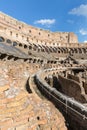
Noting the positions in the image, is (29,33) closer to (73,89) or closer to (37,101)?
(73,89)

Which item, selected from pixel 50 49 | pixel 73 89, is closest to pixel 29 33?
pixel 50 49

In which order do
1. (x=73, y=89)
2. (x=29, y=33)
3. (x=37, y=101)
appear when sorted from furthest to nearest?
1. (x=29, y=33)
2. (x=73, y=89)
3. (x=37, y=101)

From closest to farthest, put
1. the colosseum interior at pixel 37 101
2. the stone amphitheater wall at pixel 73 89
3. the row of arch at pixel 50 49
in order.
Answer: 1. the colosseum interior at pixel 37 101
2. the stone amphitheater wall at pixel 73 89
3. the row of arch at pixel 50 49

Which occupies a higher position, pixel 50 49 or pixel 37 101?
pixel 50 49

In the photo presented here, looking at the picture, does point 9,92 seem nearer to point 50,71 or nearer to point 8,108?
point 8,108

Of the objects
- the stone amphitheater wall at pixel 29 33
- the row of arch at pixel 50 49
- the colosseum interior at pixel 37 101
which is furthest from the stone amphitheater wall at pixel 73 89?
the stone amphitheater wall at pixel 29 33

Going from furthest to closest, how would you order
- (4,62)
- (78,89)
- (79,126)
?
(4,62) < (78,89) < (79,126)

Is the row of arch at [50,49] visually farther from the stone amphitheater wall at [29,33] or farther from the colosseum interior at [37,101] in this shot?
the colosseum interior at [37,101]

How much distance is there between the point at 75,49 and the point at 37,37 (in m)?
15.6

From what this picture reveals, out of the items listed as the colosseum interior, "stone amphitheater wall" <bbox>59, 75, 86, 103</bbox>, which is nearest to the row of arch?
the colosseum interior

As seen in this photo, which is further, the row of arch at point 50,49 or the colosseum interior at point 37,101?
the row of arch at point 50,49

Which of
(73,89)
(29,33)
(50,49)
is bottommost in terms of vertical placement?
(73,89)

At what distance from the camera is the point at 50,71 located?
3075 centimetres

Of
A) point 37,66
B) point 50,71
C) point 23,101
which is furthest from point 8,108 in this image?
point 37,66
